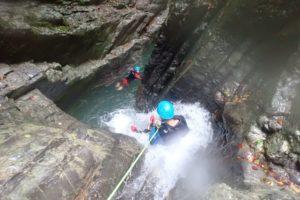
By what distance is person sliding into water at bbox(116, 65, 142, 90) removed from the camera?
40.6ft

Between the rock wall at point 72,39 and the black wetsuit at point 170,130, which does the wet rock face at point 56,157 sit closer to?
the black wetsuit at point 170,130

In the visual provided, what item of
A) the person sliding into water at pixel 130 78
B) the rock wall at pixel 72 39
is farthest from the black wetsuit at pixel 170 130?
the person sliding into water at pixel 130 78

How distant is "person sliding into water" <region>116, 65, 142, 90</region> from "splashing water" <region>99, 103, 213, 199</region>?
1.55 metres

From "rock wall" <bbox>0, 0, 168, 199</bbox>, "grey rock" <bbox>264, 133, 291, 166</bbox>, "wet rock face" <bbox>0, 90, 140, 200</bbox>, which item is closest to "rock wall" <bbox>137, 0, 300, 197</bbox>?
"grey rock" <bbox>264, 133, 291, 166</bbox>

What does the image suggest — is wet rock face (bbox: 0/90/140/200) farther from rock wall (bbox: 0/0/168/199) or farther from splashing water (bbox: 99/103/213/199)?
splashing water (bbox: 99/103/213/199)

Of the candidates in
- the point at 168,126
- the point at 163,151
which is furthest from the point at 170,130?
the point at 163,151

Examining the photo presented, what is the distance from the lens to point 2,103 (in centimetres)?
778

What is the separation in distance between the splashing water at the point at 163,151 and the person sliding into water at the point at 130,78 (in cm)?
155

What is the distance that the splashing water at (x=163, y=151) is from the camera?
7.24 m

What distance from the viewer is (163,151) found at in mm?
8578

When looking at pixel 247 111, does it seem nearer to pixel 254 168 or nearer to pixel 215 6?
pixel 254 168

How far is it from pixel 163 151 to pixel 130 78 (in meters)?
4.65

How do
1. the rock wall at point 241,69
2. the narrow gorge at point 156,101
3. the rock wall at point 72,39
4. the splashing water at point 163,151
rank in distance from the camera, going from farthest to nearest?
the rock wall at point 72,39 < the splashing water at point 163,151 < the rock wall at point 241,69 < the narrow gorge at point 156,101

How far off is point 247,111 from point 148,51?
752 centimetres
